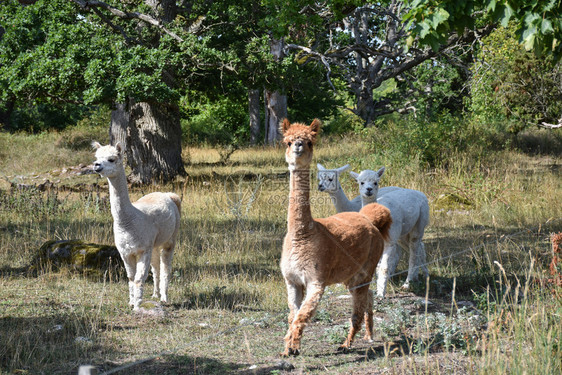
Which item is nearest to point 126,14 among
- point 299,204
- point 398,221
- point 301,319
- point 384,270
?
point 398,221

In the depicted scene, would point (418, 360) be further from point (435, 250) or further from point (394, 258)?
point (435, 250)

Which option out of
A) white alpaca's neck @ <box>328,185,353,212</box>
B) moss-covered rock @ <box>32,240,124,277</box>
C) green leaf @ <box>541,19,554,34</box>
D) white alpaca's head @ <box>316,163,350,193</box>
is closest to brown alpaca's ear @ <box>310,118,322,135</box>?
green leaf @ <box>541,19,554,34</box>

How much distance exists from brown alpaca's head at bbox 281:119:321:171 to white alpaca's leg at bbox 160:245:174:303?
10.6 feet

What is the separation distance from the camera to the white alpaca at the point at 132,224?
21.3 feet

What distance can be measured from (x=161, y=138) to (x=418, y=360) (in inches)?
537

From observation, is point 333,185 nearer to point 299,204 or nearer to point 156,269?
point 156,269

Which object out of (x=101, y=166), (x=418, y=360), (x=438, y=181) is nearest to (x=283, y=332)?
(x=418, y=360)

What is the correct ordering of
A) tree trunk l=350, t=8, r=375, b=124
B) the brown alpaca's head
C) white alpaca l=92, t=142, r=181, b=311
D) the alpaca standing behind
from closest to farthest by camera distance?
the brown alpaca's head
white alpaca l=92, t=142, r=181, b=311
the alpaca standing behind
tree trunk l=350, t=8, r=375, b=124

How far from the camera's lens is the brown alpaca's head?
464 centimetres

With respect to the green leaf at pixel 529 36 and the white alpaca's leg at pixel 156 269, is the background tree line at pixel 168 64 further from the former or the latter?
the green leaf at pixel 529 36

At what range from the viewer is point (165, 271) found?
7.32 metres

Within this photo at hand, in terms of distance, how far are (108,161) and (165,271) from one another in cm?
166

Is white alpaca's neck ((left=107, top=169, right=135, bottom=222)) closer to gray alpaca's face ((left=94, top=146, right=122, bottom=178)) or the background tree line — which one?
gray alpaca's face ((left=94, top=146, right=122, bottom=178))

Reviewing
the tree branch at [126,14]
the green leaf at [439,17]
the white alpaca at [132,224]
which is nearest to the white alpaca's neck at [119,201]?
the white alpaca at [132,224]
